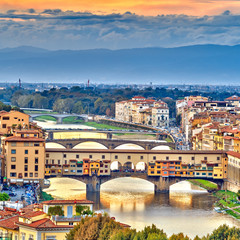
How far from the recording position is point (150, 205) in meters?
34.1

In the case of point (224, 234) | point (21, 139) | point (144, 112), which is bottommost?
point (224, 234)

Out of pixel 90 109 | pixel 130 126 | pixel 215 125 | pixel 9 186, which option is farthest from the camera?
pixel 90 109

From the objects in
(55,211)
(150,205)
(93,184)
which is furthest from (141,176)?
(55,211)

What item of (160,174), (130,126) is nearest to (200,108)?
(130,126)

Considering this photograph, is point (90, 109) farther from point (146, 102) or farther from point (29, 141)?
point (29, 141)

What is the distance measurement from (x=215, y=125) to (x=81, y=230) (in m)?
31.5

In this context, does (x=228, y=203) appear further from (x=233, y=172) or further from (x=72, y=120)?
(x=72, y=120)

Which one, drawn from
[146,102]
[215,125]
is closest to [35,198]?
[215,125]

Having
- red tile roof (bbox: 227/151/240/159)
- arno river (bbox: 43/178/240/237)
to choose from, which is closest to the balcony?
arno river (bbox: 43/178/240/237)

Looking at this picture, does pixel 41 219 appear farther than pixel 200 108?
No

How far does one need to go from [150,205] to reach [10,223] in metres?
15.1

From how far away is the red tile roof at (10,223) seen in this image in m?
19.1

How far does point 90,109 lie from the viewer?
107m

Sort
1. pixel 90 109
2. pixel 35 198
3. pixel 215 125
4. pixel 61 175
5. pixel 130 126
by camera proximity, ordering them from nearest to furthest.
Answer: pixel 35 198 < pixel 61 175 < pixel 215 125 < pixel 130 126 < pixel 90 109
